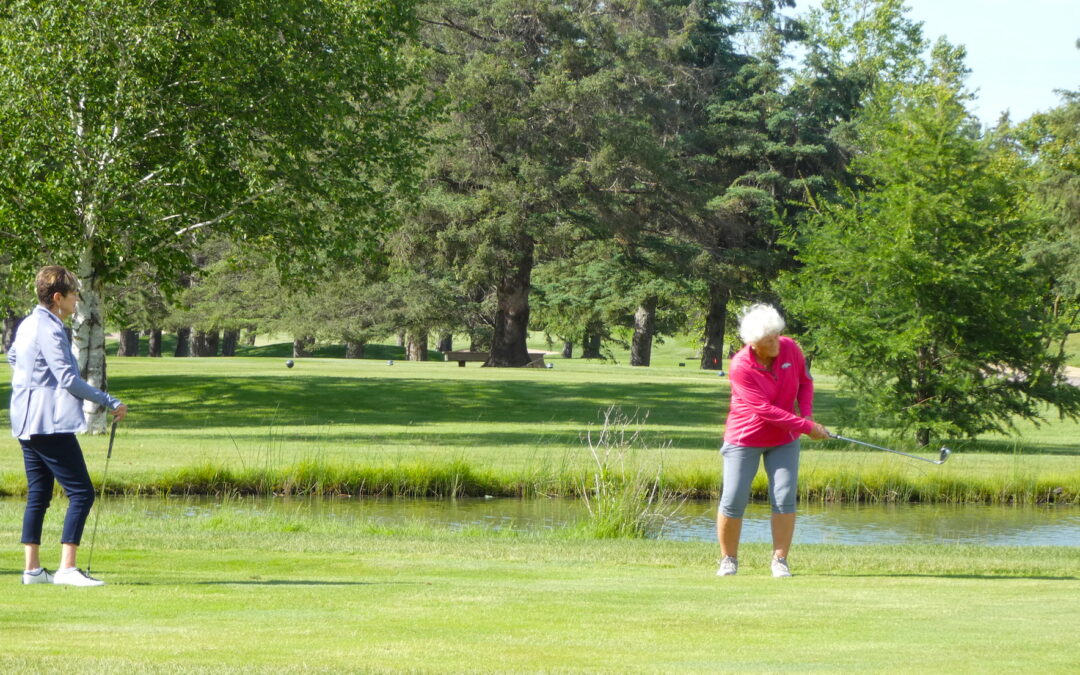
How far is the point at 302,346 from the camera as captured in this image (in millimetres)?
74000

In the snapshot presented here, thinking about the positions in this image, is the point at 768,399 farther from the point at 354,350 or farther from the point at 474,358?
the point at 354,350

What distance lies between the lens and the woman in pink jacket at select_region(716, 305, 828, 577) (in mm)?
8867

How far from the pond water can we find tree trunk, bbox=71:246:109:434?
660cm

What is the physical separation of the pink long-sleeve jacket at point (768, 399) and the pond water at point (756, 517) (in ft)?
19.6

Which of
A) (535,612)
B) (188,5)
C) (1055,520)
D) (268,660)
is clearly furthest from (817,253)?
(268,660)

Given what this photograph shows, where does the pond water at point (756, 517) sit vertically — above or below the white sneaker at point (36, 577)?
below

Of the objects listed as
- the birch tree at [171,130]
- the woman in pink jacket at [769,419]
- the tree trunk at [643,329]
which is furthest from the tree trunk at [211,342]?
the woman in pink jacket at [769,419]

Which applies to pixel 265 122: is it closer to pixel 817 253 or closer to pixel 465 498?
pixel 465 498

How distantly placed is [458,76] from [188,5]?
17184 millimetres

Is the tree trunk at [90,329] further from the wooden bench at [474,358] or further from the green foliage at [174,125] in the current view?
the wooden bench at [474,358]

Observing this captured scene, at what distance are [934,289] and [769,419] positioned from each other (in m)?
15.8

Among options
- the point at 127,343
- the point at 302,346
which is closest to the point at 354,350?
the point at 302,346

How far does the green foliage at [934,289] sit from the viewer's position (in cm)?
2286

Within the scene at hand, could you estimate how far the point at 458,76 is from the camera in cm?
3875
